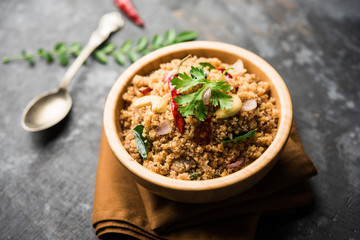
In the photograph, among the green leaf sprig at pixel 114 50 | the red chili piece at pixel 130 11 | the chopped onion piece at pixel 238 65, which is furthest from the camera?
the red chili piece at pixel 130 11

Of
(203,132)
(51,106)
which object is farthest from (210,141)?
(51,106)

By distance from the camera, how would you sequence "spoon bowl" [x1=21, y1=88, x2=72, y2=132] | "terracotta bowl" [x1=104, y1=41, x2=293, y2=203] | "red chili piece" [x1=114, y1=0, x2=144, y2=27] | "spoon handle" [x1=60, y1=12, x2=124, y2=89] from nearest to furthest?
"terracotta bowl" [x1=104, y1=41, x2=293, y2=203], "spoon bowl" [x1=21, y1=88, x2=72, y2=132], "spoon handle" [x1=60, y1=12, x2=124, y2=89], "red chili piece" [x1=114, y1=0, x2=144, y2=27]

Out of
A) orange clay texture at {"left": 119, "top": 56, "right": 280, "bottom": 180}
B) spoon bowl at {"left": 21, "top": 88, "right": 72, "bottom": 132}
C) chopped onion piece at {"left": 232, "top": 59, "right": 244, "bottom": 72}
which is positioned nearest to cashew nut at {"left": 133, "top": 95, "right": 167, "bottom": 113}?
orange clay texture at {"left": 119, "top": 56, "right": 280, "bottom": 180}

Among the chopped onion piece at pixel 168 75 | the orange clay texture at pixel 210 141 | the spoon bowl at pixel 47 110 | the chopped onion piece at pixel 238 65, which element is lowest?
the spoon bowl at pixel 47 110

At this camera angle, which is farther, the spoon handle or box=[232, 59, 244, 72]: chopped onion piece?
the spoon handle

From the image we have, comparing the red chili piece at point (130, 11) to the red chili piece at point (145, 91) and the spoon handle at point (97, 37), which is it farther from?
the red chili piece at point (145, 91)

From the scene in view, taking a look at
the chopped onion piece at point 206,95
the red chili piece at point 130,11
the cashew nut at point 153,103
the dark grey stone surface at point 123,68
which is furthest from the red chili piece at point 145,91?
the red chili piece at point 130,11

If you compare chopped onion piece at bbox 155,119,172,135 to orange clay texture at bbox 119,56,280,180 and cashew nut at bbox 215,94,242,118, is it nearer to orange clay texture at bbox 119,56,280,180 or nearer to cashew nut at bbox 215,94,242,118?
orange clay texture at bbox 119,56,280,180

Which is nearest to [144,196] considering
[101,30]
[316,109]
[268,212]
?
[268,212]
